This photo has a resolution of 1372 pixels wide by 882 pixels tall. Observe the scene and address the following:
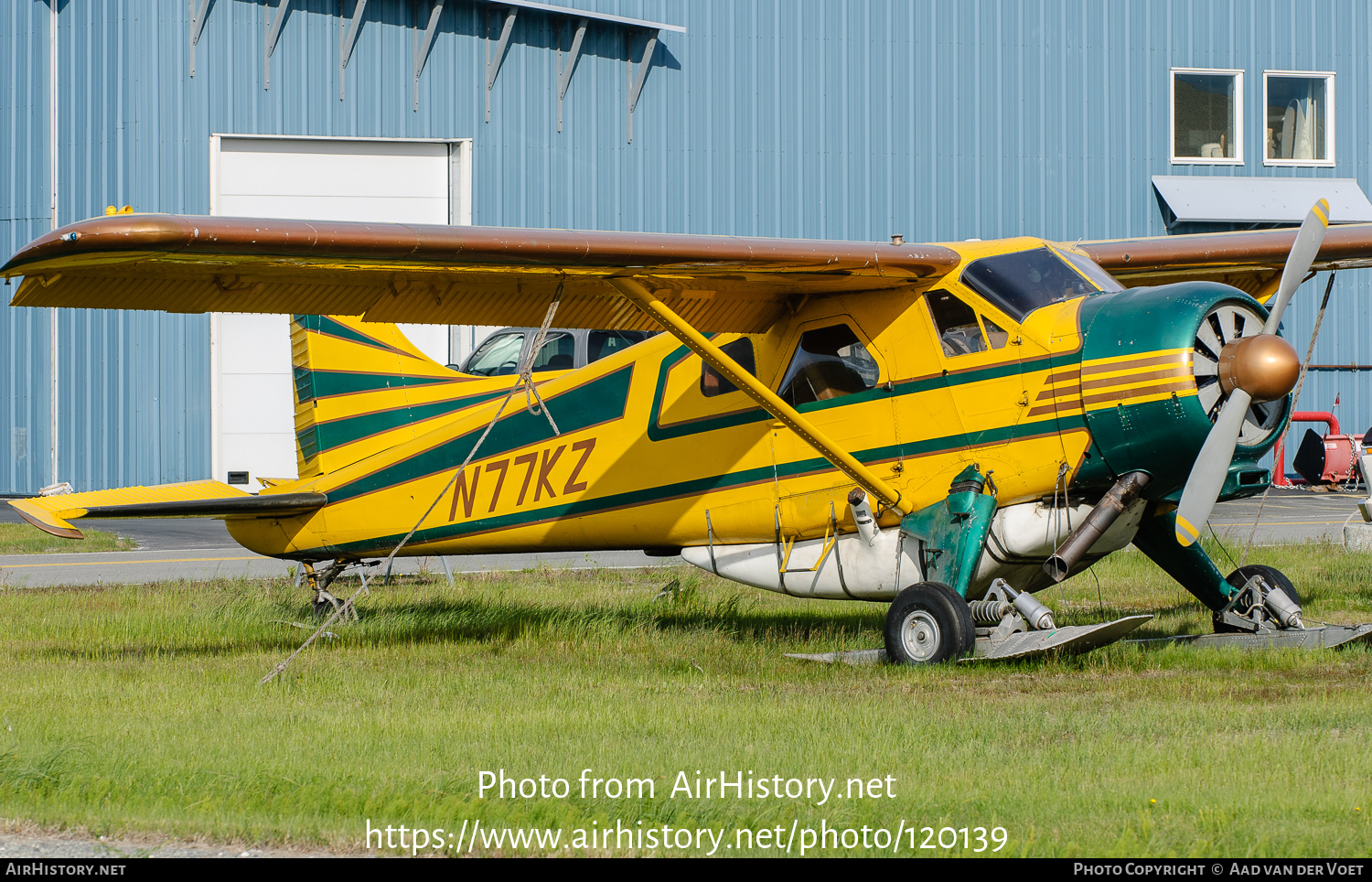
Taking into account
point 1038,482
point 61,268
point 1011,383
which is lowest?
point 1038,482

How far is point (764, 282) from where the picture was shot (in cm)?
946

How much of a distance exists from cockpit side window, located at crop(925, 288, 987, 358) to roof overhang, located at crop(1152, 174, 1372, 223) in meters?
20.2

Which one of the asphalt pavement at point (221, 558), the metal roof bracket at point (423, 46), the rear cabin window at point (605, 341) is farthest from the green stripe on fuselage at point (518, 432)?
the metal roof bracket at point (423, 46)

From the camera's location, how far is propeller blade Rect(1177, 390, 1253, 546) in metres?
7.92

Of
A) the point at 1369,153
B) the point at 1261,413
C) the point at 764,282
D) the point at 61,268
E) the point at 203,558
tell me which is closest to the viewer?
the point at 61,268

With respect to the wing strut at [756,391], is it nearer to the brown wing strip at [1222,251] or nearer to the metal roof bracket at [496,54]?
the brown wing strip at [1222,251]

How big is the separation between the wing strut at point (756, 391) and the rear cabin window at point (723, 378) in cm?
85

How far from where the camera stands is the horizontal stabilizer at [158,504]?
9492 millimetres

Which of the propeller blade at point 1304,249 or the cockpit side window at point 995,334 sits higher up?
the propeller blade at point 1304,249

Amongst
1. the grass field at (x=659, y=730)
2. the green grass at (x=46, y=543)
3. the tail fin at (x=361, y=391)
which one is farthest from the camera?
the green grass at (x=46, y=543)

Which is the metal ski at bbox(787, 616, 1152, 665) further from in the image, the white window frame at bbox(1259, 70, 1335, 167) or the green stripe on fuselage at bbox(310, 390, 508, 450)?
the white window frame at bbox(1259, 70, 1335, 167)

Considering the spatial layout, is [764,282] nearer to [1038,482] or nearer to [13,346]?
[1038,482]

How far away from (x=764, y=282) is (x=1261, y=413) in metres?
3.24
